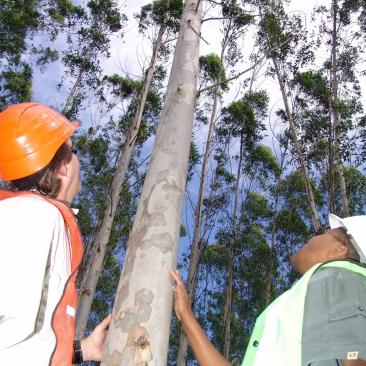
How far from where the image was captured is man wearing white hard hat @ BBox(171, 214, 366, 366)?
1.01 metres

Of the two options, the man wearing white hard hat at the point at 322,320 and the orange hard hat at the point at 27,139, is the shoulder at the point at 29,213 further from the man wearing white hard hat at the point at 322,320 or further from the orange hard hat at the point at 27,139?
the man wearing white hard hat at the point at 322,320

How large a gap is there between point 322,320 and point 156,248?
0.63 metres

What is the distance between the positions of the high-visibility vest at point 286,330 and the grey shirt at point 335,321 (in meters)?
0.05

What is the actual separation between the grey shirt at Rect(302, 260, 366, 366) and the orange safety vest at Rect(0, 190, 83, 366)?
615mm

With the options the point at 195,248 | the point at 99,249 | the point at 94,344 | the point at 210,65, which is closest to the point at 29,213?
the point at 94,344

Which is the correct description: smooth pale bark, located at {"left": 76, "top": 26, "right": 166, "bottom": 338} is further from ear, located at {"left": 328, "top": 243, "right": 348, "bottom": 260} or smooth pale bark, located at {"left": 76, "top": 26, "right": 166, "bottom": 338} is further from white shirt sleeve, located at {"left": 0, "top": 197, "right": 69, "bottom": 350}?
white shirt sleeve, located at {"left": 0, "top": 197, "right": 69, "bottom": 350}

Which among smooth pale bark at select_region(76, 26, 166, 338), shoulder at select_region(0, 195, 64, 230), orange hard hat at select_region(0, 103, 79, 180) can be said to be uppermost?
smooth pale bark at select_region(76, 26, 166, 338)

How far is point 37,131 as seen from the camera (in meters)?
1.30

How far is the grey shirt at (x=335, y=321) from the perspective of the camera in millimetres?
992

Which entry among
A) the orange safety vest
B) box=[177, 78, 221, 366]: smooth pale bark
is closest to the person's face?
the orange safety vest

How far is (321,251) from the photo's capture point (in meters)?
1.55

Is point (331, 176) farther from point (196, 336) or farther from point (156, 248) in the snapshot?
point (156, 248)

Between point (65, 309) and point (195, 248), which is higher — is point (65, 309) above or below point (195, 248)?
below

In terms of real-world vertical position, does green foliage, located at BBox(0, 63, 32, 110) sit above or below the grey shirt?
above
